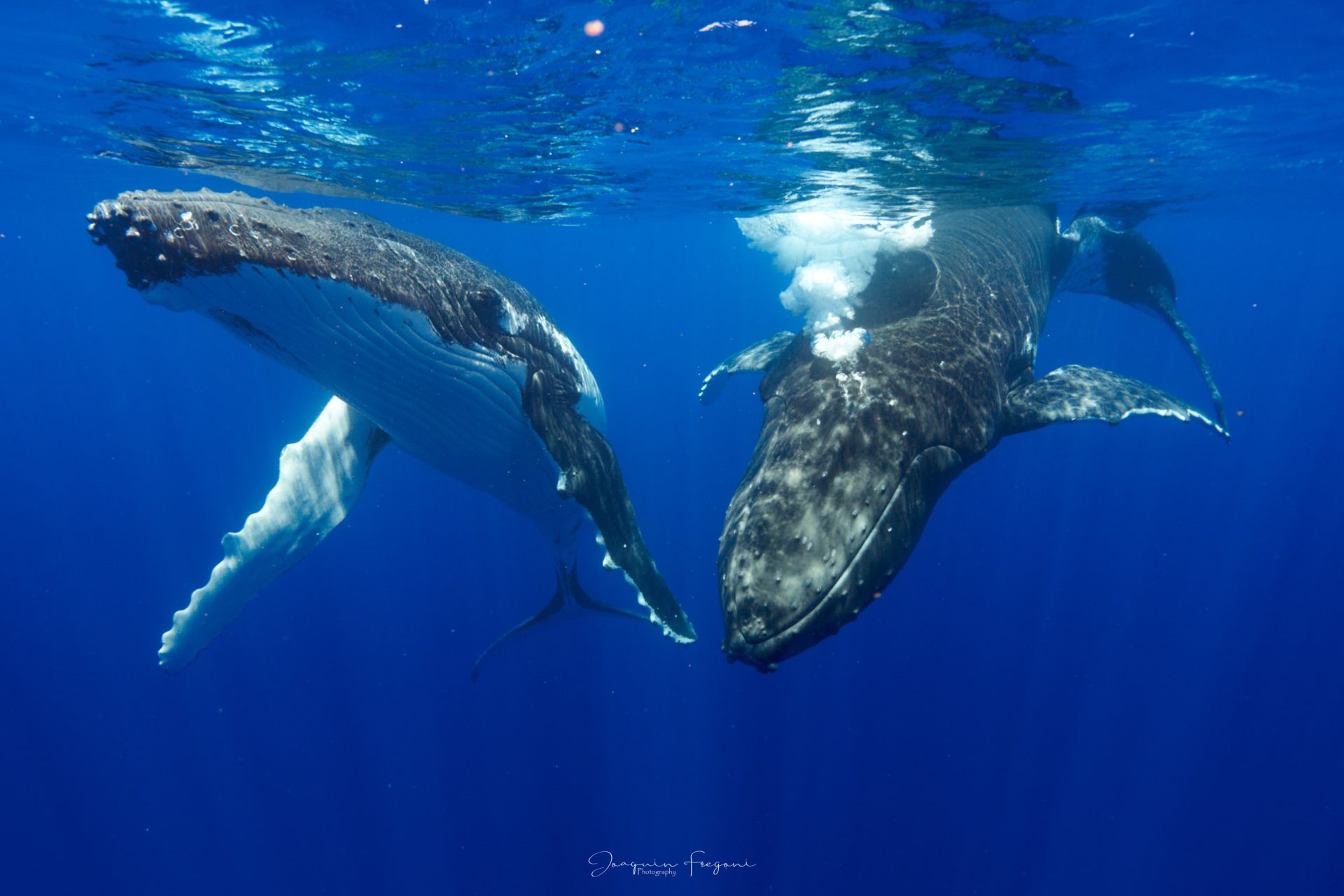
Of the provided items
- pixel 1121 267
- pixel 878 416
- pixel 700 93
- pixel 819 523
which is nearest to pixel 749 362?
pixel 878 416

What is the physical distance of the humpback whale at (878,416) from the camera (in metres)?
4.38

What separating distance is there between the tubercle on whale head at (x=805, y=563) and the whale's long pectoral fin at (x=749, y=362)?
3.46 m

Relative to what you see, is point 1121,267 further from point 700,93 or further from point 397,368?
point 397,368

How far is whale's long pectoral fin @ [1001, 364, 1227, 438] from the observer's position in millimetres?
7152

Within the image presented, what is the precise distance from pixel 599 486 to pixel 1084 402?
16.5 ft

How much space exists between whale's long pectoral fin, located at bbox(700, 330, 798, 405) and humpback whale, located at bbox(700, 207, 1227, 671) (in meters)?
0.04

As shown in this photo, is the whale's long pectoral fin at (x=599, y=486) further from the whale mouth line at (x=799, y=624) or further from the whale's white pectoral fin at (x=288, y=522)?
the whale's white pectoral fin at (x=288, y=522)

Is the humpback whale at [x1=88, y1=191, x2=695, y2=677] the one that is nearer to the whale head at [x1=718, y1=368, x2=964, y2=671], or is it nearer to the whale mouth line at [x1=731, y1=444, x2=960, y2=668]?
the whale head at [x1=718, y1=368, x2=964, y2=671]

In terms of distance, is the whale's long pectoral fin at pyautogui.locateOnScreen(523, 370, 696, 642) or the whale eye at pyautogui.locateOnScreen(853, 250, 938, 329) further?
the whale eye at pyautogui.locateOnScreen(853, 250, 938, 329)

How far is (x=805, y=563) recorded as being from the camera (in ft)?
14.4

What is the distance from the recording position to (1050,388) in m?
7.79

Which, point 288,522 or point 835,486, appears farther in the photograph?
point 288,522

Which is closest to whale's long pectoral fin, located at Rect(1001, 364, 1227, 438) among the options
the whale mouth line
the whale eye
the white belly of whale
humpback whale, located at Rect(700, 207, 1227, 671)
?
humpback whale, located at Rect(700, 207, 1227, 671)

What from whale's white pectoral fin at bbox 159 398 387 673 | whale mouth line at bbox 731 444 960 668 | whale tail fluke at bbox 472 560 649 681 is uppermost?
whale mouth line at bbox 731 444 960 668
